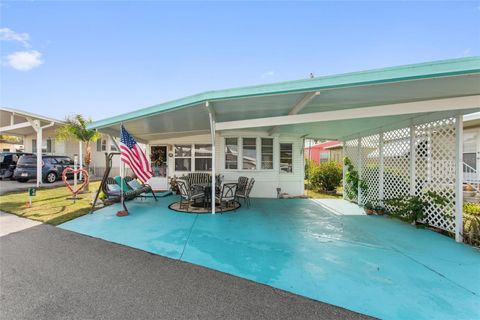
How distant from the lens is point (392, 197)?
641cm

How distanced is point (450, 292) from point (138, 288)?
3949mm

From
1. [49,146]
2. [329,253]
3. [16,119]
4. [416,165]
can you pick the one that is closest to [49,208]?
[329,253]

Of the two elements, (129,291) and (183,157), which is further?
(183,157)

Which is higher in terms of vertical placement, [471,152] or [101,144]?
[101,144]

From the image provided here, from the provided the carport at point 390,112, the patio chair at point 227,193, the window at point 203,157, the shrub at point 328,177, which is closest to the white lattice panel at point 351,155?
the carport at point 390,112

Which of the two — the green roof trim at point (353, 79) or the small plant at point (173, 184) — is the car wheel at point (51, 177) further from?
the green roof trim at point (353, 79)

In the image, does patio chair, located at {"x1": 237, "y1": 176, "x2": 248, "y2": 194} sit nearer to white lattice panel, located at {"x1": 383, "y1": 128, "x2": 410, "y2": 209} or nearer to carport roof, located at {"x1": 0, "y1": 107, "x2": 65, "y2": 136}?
white lattice panel, located at {"x1": 383, "y1": 128, "x2": 410, "y2": 209}

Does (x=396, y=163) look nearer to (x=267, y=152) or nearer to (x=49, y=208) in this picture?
(x=267, y=152)

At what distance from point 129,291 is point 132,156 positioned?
4.39 meters

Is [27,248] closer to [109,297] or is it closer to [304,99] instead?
[109,297]

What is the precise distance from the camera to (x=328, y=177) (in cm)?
1138

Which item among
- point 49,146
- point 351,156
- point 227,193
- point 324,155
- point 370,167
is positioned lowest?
point 227,193

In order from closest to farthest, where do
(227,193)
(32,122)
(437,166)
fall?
(437,166), (227,193), (32,122)

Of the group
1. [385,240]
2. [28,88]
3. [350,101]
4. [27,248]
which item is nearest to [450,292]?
[385,240]
